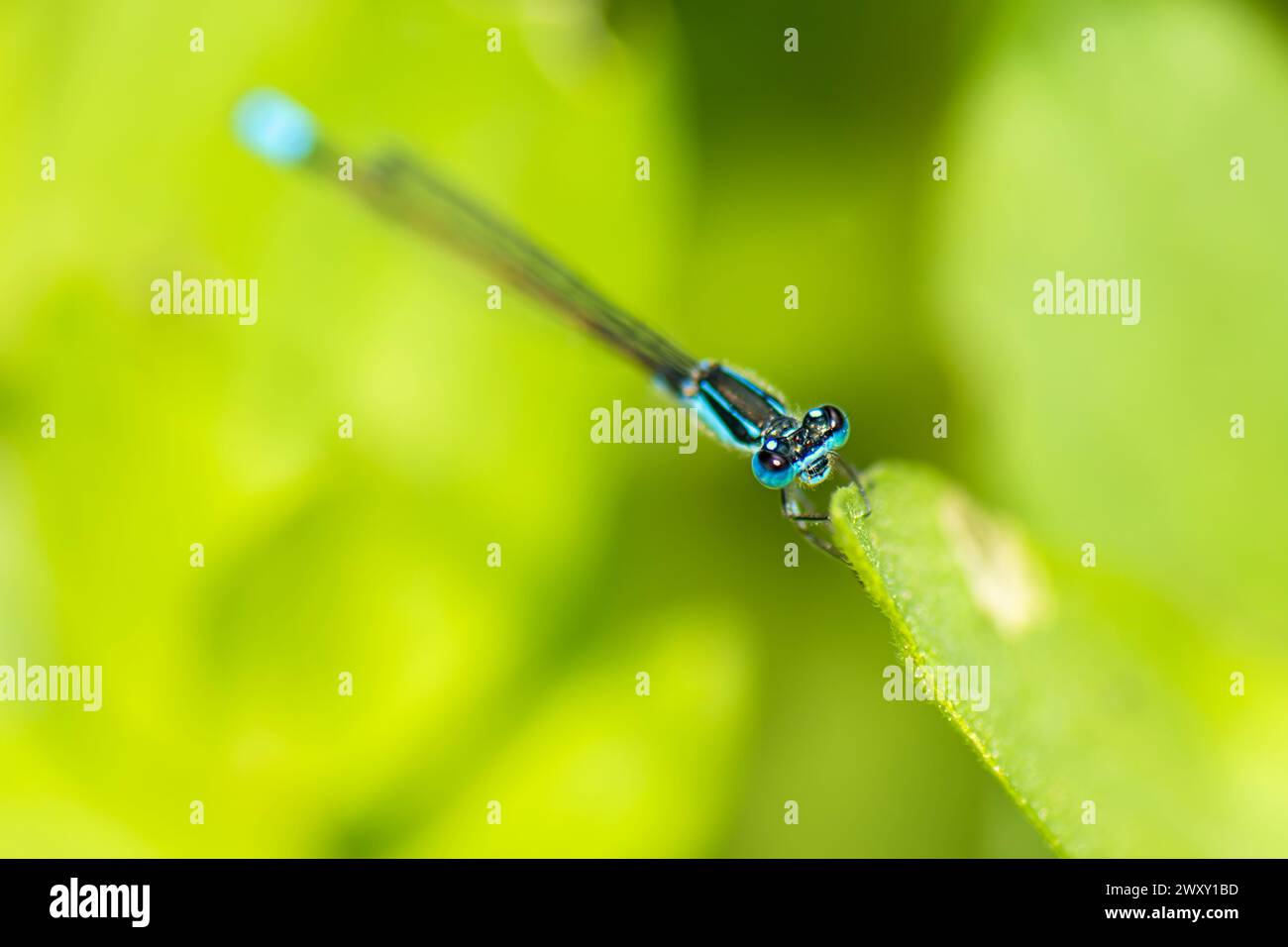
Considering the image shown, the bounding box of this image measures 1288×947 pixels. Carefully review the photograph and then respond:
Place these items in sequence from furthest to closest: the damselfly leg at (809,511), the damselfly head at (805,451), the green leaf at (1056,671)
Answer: the damselfly head at (805,451)
the damselfly leg at (809,511)
the green leaf at (1056,671)

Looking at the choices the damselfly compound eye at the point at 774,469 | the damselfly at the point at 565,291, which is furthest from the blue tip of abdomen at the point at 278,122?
the damselfly compound eye at the point at 774,469

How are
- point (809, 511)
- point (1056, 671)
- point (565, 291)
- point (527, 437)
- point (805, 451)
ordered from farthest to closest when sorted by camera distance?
point (565, 291), point (527, 437), point (809, 511), point (805, 451), point (1056, 671)

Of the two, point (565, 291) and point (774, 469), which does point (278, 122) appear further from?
point (774, 469)

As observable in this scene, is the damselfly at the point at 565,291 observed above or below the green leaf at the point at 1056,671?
above

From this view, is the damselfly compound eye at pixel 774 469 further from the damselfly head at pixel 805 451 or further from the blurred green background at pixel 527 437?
the blurred green background at pixel 527 437

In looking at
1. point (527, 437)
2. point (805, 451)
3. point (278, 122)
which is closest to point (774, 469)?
point (805, 451)

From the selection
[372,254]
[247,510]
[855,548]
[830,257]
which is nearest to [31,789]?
[247,510]
